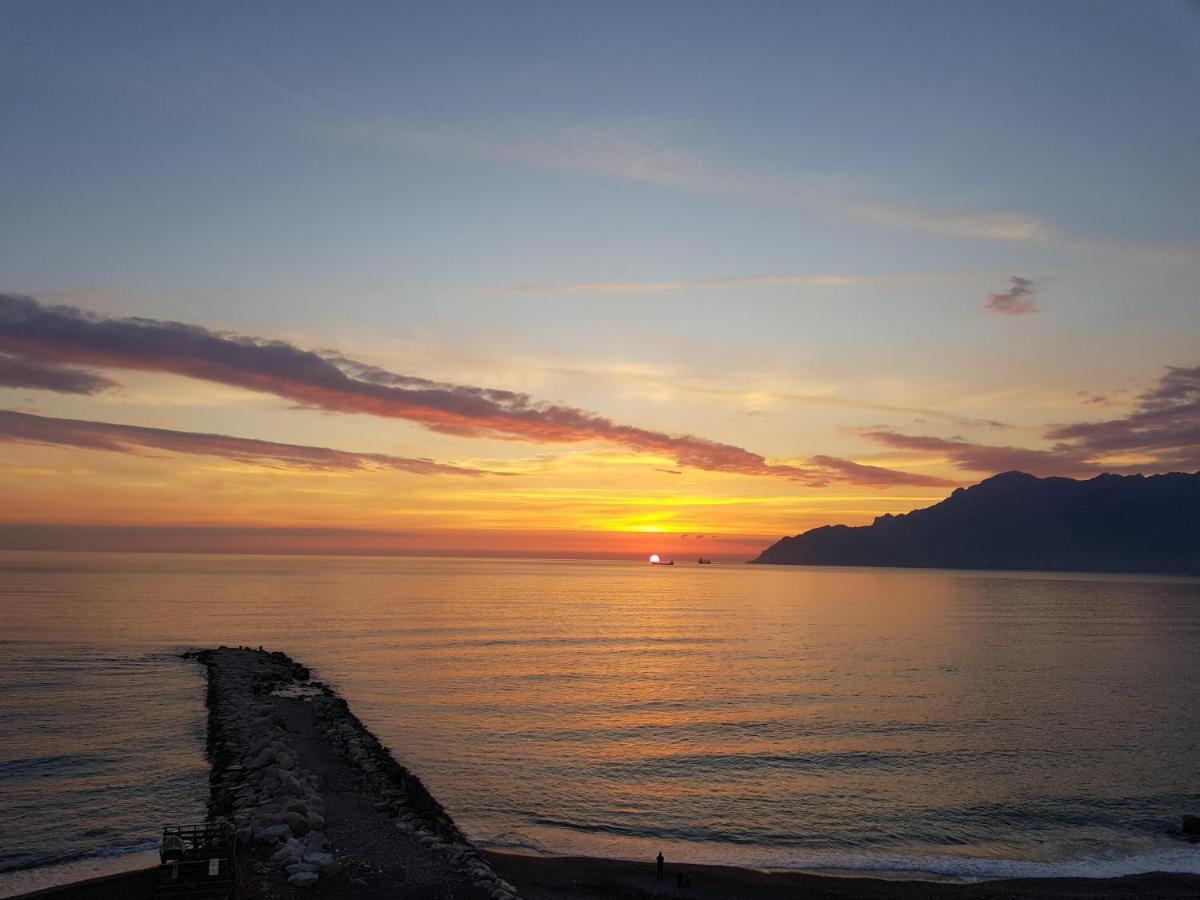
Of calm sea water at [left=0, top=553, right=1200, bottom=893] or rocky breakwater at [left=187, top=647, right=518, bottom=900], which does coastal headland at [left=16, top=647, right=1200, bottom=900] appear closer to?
rocky breakwater at [left=187, top=647, right=518, bottom=900]

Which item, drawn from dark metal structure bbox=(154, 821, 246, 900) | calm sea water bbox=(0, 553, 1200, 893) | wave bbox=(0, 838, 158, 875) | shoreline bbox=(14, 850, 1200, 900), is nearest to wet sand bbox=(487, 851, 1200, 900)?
shoreline bbox=(14, 850, 1200, 900)

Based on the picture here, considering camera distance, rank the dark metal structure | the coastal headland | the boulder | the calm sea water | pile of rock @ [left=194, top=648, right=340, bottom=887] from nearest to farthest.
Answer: the dark metal structure < the boulder < the coastal headland < pile of rock @ [left=194, top=648, right=340, bottom=887] < the calm sea water

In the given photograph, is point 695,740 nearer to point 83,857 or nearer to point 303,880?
point 303,880

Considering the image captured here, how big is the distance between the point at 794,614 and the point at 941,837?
11385cm

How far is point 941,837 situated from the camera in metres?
32.2

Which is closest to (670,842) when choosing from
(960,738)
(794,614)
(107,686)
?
(960,738)

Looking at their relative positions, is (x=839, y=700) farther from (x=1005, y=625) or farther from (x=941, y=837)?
(x=1005, y=625)

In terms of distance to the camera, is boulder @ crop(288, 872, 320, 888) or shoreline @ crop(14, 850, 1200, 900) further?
shoreline @ crop(14, 850, 1200, 900)

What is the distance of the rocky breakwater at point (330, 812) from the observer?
2517 cm

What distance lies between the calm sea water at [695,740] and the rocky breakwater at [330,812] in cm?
180

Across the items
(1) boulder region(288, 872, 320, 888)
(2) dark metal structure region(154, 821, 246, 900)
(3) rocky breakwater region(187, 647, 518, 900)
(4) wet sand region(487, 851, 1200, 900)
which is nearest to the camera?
(2) dark metal structure region(154, 821, 246, 900)

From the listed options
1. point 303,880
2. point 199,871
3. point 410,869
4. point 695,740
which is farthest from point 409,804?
point 695,740

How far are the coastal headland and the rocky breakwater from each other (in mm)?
66

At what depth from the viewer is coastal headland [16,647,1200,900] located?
24.9m
